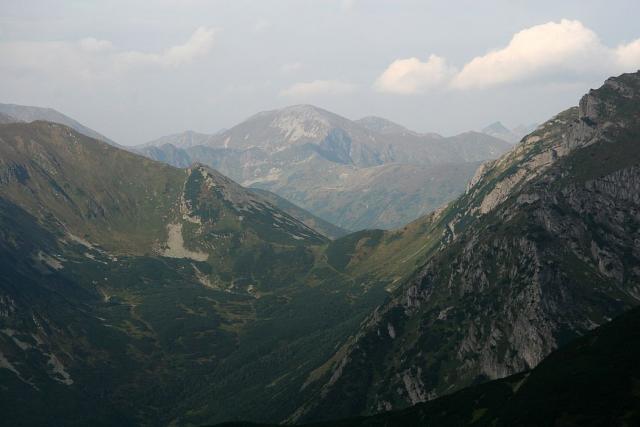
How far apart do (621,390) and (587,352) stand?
117ft

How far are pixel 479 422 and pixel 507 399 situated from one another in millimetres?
12282

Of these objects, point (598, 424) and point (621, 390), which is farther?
point (621, 390)

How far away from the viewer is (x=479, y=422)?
589ft

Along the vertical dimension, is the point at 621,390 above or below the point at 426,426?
above

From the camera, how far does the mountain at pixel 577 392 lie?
150250 millimetres

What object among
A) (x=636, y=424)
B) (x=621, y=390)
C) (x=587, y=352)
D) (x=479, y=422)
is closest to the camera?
(x=636, y=424)

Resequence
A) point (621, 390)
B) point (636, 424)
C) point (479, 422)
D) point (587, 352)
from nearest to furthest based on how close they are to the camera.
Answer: point (636, 424), point (621, 390), point (479, 422), point (587, 352)

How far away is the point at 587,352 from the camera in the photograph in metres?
191

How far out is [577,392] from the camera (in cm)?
16462

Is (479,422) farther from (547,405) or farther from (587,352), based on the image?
(587,352)

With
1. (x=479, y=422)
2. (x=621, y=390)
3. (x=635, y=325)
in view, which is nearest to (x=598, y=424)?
(x=621, y=390)

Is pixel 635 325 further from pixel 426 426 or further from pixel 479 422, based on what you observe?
pixel 426 426

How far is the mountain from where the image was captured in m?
150

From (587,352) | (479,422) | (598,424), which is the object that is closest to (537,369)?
(587,352)
